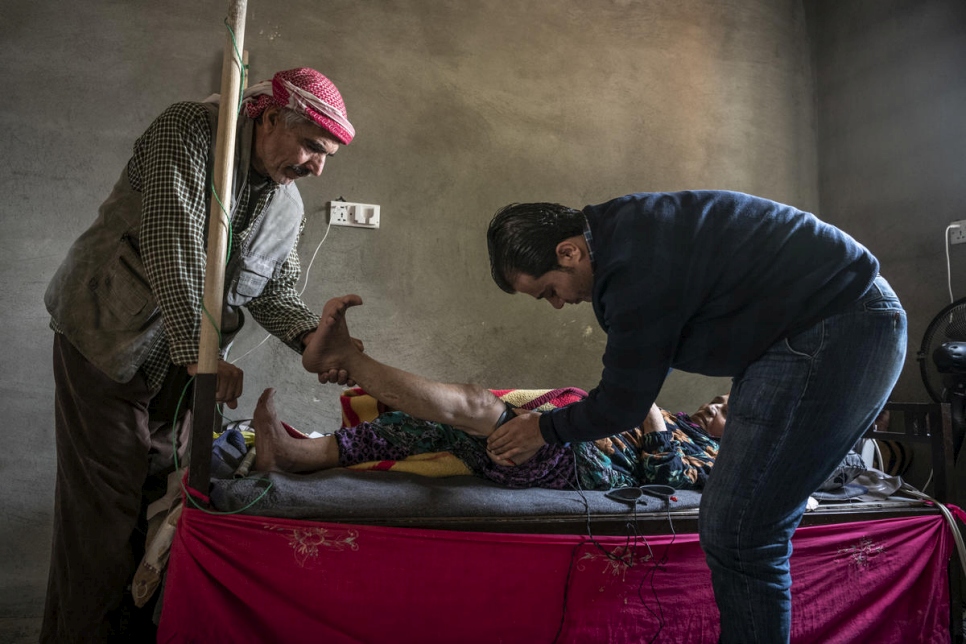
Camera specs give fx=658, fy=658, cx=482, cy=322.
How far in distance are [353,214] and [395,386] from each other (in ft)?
4.04

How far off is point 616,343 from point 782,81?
303 cm

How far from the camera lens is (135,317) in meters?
1.48

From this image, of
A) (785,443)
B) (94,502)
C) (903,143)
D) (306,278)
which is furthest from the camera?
(903,143)

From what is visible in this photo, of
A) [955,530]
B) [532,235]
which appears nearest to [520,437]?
[532,235]

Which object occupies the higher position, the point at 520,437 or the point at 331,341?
the point at 331,341

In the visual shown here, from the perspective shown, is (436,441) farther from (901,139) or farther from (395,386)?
(901,139)

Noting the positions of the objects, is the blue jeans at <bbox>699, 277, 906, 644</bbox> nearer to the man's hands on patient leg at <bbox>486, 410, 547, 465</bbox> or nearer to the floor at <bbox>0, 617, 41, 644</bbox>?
the man's hands on patient leg at <bbox>486, 410, 547, 465</bbox>

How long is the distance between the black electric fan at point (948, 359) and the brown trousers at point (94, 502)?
8.94 feet

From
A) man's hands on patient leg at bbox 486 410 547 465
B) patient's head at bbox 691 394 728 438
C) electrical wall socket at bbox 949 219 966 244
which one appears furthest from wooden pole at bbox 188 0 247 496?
electrical wall socket at bbox 949 219 966 244

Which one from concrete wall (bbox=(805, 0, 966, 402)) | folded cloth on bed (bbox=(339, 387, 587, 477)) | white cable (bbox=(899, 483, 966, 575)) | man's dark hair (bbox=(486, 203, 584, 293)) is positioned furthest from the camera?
concrete wall (bbox=(805, 0, 966, 402))

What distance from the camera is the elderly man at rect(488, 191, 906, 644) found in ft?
3.78

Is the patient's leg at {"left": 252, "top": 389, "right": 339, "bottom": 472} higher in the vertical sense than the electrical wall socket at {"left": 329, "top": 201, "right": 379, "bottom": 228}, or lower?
lower

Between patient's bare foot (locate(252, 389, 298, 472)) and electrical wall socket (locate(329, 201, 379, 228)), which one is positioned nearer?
patient's bare foot (locate(252, 389, 298, 472))

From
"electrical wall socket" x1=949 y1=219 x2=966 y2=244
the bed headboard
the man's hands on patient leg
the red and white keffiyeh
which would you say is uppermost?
the red and white keffiyeh
